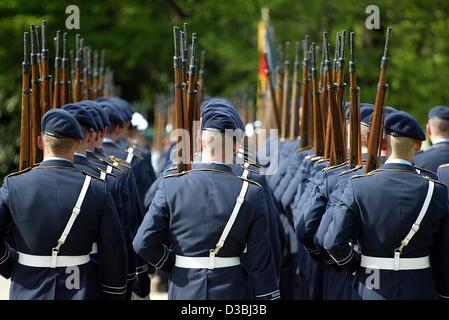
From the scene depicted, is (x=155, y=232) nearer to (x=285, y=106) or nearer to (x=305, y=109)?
(x=305, y=109)

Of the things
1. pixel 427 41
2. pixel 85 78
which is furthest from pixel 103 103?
pixel 427 41

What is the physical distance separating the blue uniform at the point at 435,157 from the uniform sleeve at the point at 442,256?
2473 millimetres

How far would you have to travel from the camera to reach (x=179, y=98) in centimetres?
589

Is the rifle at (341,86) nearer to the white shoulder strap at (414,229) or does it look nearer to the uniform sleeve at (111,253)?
the white shoulder strap at (414,229)

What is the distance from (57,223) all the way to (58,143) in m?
0.49

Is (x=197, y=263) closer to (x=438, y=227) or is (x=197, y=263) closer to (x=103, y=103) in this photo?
(x=438, y=227)

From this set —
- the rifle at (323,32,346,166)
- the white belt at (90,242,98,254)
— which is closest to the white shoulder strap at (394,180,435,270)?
the rifle at (323,32,346,166)

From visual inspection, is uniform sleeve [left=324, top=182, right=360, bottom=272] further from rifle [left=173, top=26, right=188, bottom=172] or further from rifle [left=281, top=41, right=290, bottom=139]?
rifle [left=281, top=41, right=290, bottom=139]

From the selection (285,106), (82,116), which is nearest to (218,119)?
(82,116)

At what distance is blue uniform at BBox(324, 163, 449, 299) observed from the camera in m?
5.01

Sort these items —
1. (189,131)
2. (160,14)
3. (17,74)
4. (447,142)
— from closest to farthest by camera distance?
(189,131), (447,142), (17,74), (160,14)

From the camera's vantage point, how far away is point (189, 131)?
6094mm

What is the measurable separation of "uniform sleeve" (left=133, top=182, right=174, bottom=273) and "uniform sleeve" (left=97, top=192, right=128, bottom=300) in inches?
8.6
